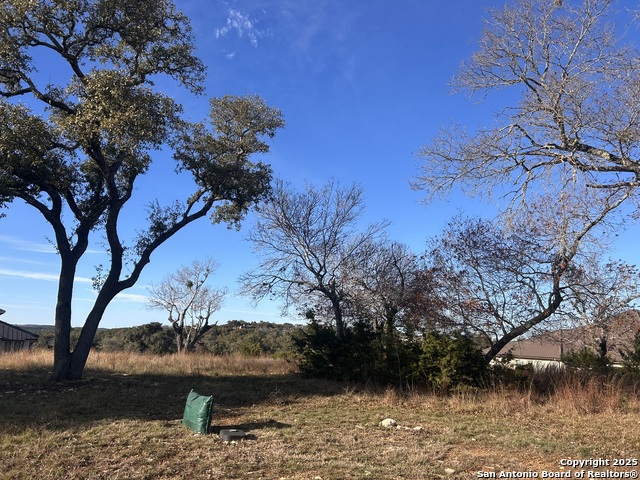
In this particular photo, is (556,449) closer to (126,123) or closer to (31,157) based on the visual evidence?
(126,123)

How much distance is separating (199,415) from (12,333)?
1833 inches

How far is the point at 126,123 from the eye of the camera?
39.8ft

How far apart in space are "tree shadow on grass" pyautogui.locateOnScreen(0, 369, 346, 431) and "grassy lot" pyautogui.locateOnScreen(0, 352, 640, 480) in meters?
0.04

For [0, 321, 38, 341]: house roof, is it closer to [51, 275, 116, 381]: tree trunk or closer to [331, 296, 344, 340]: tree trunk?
[51, 275, 116, 381]: tree trunk

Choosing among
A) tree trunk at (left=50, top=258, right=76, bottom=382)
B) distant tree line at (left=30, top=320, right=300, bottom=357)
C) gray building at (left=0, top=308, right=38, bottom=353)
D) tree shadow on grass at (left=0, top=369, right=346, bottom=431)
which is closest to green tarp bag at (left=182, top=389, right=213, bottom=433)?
tree shadow on grass at (left=0, top=369, right=346, bottom=431)

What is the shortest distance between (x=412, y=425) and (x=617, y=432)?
11.0 feet

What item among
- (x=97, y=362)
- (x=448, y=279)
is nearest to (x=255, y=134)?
(x=448, y=279)

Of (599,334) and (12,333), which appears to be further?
(12,333)

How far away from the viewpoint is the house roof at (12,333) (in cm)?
4353

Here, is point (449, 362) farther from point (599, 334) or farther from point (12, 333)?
point (12, 333)

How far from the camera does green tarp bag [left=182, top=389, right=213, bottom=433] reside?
7.86 m

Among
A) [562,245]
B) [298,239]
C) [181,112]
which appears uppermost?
[181,112]

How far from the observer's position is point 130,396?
12.0 meters

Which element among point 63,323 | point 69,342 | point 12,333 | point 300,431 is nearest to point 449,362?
point 300,431
